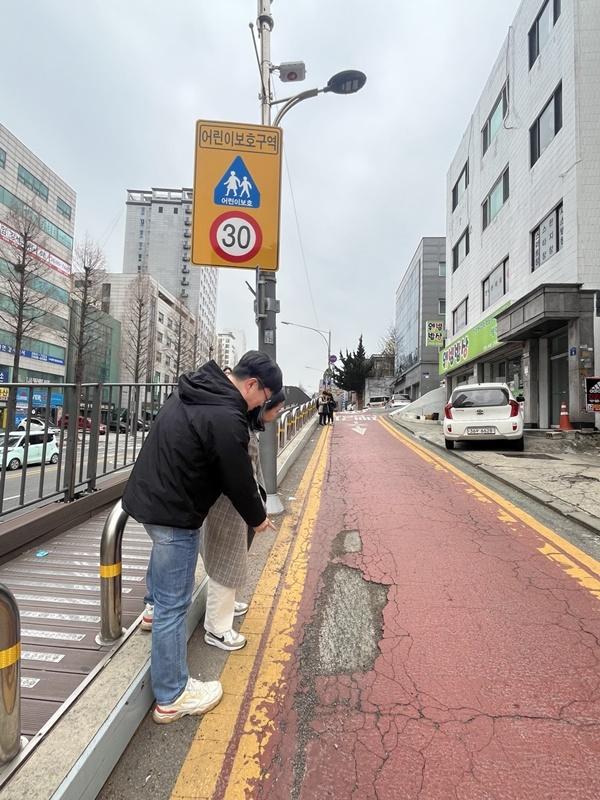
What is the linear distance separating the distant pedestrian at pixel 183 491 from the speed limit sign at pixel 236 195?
10.9 feet

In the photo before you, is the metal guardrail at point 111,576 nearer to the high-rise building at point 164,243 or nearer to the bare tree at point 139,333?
the bare tree at point 139,333

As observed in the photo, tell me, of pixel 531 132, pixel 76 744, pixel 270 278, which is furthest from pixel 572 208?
pixel 76 744

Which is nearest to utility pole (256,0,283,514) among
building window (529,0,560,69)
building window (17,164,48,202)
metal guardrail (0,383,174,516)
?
Answer: metal guardrail (0,383,174,516)

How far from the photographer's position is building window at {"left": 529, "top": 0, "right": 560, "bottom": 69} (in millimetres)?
15398

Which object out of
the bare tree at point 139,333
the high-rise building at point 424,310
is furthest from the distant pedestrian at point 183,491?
the high-rise building at point 424,310

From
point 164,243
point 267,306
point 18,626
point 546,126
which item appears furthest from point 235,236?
point 164,243

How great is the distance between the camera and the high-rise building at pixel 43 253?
1598 inches

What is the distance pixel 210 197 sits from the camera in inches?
200

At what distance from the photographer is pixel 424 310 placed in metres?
53.0

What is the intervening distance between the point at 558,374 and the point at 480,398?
7245 mm

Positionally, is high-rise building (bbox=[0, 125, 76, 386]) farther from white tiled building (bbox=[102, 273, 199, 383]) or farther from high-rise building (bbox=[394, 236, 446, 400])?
high-rise building (bbox=[394, 236, 446, 400])

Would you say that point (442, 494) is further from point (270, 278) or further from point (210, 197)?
point (210, 197)

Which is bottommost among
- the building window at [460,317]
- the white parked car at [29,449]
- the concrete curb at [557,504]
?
the concrete curb at [557,504]

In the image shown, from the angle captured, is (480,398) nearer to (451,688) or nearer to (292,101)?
(292,101)
